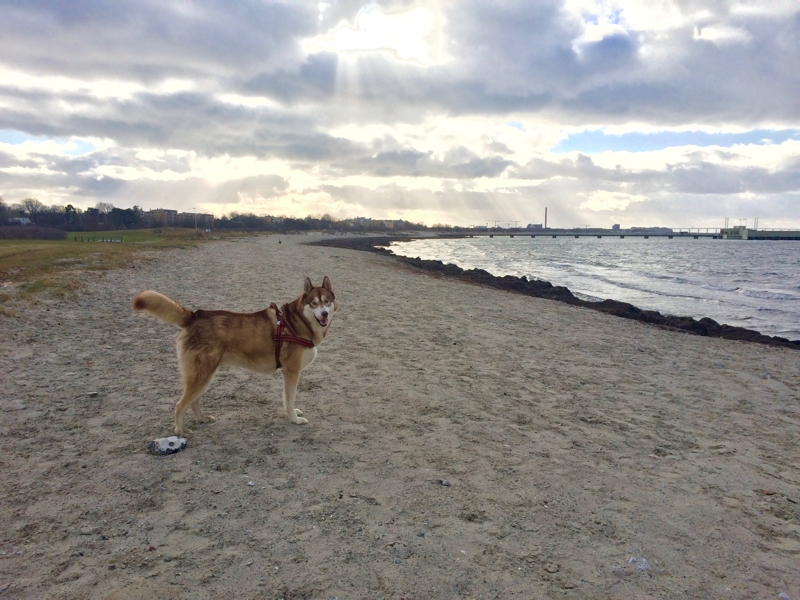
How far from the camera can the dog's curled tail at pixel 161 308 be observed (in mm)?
5086

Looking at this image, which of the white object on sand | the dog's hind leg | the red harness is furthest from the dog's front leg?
the white object on sand

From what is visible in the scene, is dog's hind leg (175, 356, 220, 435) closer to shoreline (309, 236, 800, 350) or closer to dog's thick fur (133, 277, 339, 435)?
dog's thick fur (133, 277, 339, 435)

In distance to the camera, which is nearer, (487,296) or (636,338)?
(636,338)

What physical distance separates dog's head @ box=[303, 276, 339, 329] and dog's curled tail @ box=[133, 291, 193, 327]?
4.48 feet

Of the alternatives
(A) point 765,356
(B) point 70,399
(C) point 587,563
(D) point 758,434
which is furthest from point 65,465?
(A) point 765,356

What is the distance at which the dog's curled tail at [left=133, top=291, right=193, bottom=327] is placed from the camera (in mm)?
5086

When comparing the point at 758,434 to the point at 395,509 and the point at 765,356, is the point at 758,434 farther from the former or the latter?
the point at 765,356

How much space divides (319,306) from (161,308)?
176 cm

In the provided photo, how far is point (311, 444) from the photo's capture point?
18.1 ft

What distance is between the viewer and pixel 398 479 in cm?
479

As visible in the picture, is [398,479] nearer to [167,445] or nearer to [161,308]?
[167,445]

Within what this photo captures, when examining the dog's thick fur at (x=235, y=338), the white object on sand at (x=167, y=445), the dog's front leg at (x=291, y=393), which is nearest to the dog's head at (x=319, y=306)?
the dog's thick fur at (x=235, y=338)

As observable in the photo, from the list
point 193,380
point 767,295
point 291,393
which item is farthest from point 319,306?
point 767,295

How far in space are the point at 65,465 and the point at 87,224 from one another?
107520mm
